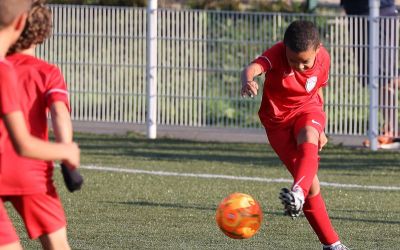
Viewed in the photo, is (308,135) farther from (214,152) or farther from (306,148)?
(214,152)

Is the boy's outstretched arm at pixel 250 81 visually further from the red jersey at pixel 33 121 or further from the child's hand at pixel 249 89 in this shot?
the red jersey at pixel 33 121

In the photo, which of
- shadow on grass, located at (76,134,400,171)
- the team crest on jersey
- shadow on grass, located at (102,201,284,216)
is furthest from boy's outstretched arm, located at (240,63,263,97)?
shadow on grass, located at (76,134,400,171)

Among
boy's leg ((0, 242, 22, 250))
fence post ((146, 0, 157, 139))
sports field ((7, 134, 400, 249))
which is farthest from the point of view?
fence post ((146, 0, 157, 139))

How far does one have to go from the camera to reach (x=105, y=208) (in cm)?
1097

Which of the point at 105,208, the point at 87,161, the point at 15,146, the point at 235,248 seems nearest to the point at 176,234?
the point at 235,248

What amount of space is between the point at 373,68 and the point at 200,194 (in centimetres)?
528

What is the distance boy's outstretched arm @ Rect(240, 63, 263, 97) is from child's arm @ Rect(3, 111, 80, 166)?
9.44 ft

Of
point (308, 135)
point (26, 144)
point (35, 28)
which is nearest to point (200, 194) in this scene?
point (308, 135)

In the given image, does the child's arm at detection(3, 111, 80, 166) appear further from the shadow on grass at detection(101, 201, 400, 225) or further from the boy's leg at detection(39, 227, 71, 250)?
the shadow on grass at detection(101, 201, 400, 225)

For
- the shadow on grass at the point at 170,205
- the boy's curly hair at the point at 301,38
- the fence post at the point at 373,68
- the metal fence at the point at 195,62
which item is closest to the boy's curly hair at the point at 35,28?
the boy's curly hair at the point at 301,38

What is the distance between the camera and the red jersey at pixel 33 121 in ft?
19.8

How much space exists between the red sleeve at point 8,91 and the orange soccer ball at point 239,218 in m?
2.98

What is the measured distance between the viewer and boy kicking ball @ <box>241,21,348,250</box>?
27.8 feet

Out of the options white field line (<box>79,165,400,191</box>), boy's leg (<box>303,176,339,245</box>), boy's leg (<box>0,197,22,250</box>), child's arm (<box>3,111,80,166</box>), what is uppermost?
child's arm (<box>3,111,80,166</box>)
